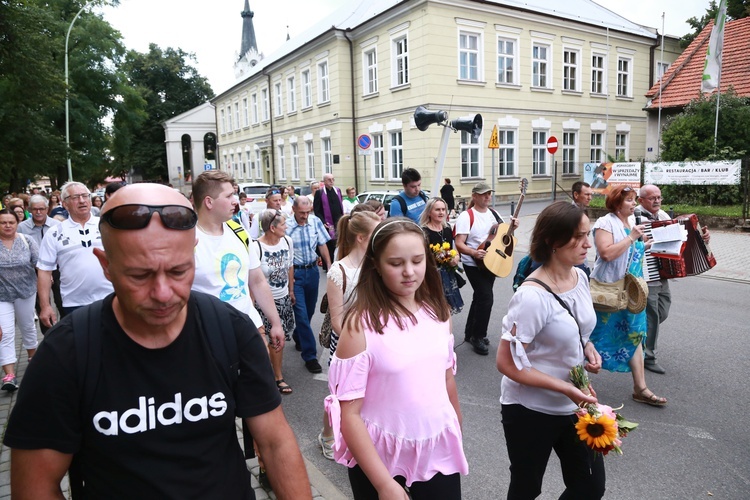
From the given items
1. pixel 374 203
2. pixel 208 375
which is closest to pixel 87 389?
pixel 208 375

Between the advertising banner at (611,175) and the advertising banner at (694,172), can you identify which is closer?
the advertising banner at (694,172)

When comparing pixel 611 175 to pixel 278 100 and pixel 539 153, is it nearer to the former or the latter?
pixel 539 153

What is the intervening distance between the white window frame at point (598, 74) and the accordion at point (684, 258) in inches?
999

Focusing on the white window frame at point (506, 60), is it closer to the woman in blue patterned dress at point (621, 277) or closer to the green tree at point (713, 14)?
the green tree at point (713, 14)

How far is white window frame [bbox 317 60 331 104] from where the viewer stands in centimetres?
2967

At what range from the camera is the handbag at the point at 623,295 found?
4215 millimetres

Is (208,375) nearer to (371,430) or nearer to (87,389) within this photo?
(87,389)

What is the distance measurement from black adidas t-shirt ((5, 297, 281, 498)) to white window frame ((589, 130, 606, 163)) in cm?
3037

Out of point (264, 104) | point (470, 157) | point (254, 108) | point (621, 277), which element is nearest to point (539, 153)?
point (470, 157)

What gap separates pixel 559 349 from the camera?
2.58m

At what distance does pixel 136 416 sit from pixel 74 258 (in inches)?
139

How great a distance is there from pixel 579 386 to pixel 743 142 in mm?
18132

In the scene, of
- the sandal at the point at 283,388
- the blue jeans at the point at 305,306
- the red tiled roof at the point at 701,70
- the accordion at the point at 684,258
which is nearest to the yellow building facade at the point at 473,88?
the red tiled roof at the point at 701,70

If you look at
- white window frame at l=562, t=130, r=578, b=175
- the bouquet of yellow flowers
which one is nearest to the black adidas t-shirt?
the bouquet of yellow flowers
